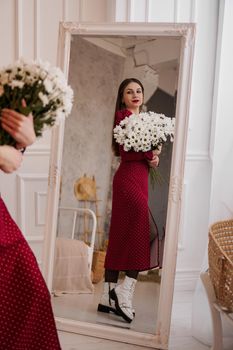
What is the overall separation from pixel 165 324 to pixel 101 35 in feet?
5.15

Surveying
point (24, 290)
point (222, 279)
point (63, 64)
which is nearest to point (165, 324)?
point (222, 279)

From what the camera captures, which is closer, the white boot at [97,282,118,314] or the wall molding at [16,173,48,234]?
the white boot at [97,282,118,314]

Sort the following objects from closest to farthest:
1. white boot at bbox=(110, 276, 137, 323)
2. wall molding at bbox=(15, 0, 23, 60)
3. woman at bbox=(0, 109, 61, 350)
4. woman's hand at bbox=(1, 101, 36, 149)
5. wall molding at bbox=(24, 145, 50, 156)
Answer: woman's hand at bbox=(1, 101, 36, 149), woman at bbox=(0, 109, 61, 350), white boot at bbox=(110, 276, 137, 323), wall molding at bbox=(15, 0, 23, 60), wall molding at bbox=(24, 145, 50, 156)

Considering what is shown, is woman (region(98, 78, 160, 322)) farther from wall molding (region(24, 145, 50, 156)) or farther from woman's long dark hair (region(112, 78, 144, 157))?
wall molding (region(24, 145, 50, 156))

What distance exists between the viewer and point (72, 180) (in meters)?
2.40

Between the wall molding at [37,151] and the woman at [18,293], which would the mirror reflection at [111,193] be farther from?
the woman at [18,293]

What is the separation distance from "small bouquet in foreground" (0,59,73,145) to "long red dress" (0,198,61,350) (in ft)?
1.12

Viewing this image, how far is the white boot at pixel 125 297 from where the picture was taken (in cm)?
239

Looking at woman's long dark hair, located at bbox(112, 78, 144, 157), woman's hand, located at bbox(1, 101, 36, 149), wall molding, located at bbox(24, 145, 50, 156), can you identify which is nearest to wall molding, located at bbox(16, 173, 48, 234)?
wall molding, located at bbox(24, 145, 50, 156)

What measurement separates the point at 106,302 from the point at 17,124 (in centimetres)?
138

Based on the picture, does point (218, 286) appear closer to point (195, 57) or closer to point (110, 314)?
point (110, 314)

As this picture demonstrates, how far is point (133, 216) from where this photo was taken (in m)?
2.36

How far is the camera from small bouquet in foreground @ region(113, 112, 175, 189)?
229cm

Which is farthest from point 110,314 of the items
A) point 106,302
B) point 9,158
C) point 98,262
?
point 9,158
